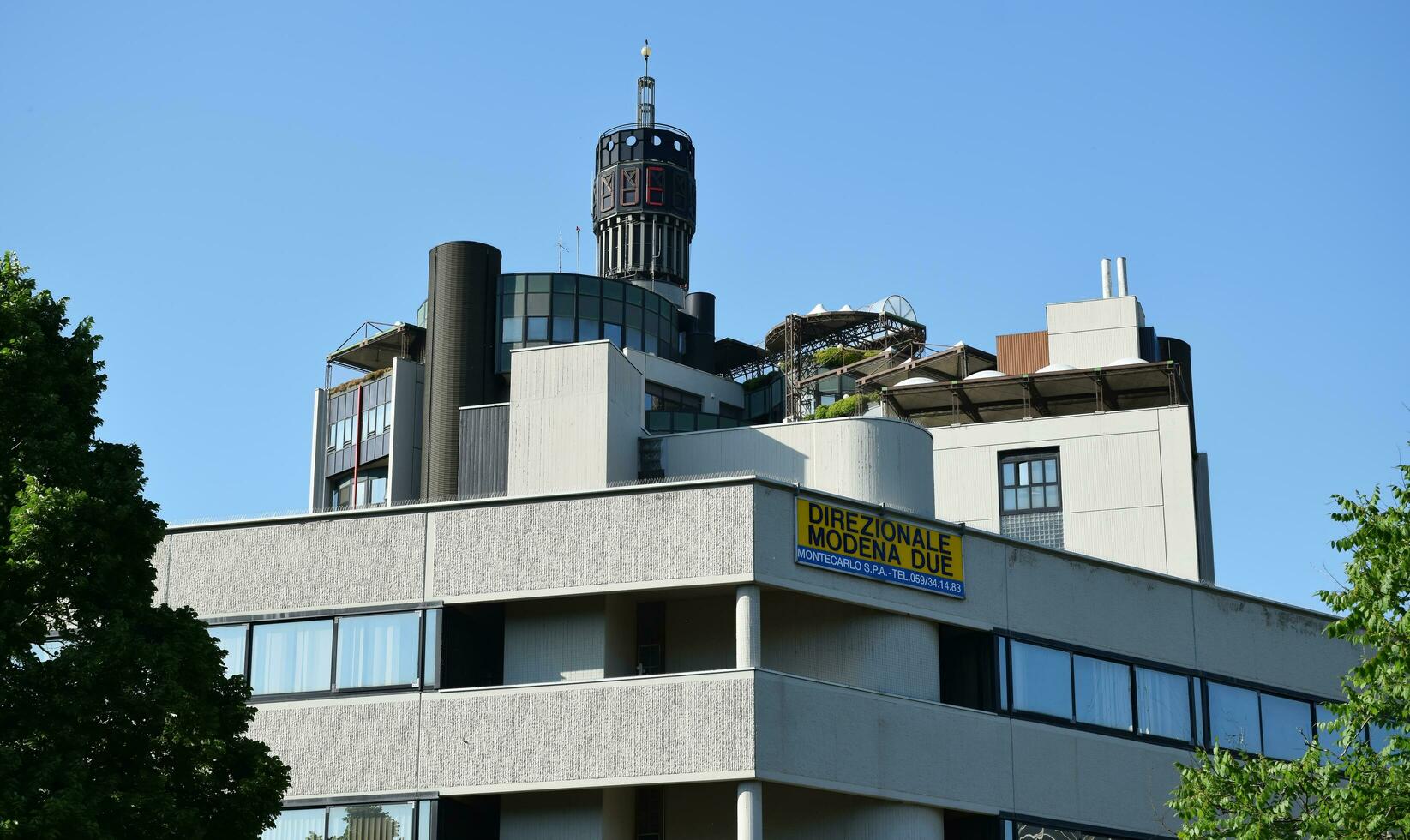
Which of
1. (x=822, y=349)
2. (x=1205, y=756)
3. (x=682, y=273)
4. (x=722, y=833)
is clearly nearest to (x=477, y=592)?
(x=722, y=833)

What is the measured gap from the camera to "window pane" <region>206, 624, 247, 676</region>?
3984cm

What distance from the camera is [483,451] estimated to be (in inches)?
1893

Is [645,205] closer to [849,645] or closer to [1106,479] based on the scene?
[1106,479]

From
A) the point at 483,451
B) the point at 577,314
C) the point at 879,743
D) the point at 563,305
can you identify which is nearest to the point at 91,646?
the point at 879,743

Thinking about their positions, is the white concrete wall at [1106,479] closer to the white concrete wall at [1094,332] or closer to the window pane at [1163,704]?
the white concrete wall at [1094,332]

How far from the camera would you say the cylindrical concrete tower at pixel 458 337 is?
183ft

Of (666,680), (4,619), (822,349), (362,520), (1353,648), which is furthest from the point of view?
(822,349)

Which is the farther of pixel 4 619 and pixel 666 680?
pixel 666 680

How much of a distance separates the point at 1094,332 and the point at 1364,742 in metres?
40.8

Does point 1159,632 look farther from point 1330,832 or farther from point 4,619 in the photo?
point 4,619

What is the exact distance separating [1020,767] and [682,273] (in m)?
71.7

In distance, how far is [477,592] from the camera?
38.7 metres

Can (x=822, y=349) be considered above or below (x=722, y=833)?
above

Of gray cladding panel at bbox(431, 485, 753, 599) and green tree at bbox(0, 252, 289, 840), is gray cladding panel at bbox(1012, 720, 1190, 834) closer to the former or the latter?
gray cladding panel at bbox(431, 485, 753, 599)
